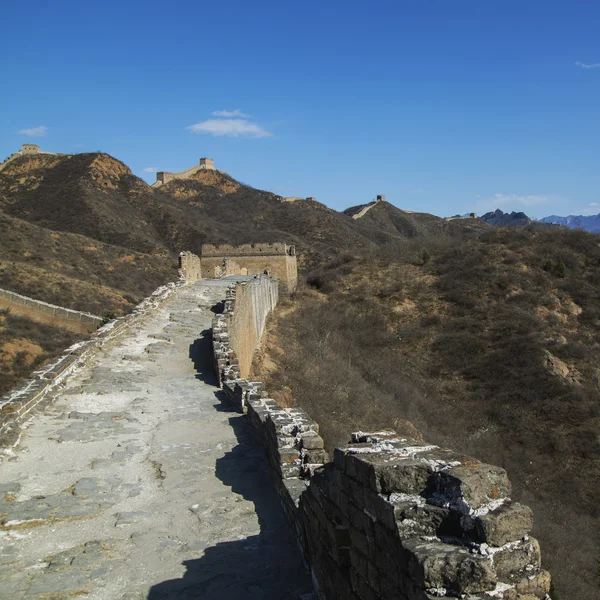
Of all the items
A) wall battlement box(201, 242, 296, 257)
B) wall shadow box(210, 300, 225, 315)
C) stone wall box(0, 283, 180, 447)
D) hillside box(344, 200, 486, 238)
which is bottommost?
stone wall box(0, 283, 180, 447)

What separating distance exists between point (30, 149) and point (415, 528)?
228 ft

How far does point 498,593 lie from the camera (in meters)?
2.27


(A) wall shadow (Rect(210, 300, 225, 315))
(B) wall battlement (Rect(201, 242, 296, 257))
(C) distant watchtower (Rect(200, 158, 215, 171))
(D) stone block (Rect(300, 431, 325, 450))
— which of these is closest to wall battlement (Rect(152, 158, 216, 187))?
(C) distant watchtower (Rect(200, 158, 215, 171))

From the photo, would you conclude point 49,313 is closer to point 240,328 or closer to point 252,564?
point 240,328

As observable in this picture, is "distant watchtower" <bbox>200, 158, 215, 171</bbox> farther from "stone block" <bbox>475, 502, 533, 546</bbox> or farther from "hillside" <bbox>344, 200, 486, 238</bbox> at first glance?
"stone block" <bbox>475, 502, 533, 546</bbox>

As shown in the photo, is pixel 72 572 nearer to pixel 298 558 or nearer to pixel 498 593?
pixel 298 558

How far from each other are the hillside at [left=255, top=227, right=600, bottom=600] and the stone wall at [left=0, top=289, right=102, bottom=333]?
8.26 m

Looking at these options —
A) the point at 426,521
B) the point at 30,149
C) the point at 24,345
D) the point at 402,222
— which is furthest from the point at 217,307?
the point at 402,222

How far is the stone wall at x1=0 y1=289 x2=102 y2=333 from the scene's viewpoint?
24000 mm

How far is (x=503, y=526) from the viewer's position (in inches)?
92.4

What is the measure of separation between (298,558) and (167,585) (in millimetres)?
936

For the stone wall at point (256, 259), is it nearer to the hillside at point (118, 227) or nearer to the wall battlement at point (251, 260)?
the wall battlement at point (251, 260)

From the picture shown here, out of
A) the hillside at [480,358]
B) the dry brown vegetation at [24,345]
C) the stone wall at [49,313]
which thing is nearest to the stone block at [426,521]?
the hillside at [480,358]

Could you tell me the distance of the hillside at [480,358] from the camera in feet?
39.6
